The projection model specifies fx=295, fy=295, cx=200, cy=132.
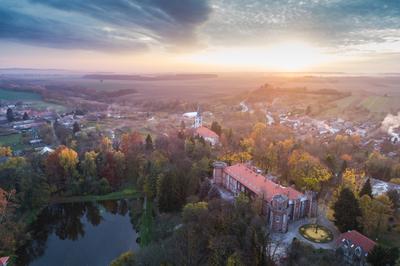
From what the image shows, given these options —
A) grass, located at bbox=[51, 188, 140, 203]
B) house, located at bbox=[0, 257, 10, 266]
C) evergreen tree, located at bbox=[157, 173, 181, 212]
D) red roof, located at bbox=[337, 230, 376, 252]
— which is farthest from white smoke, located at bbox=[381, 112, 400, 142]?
house, located at bbox=[0, 257, 10, 266]

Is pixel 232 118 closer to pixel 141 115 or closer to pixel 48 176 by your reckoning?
pixel 141 115

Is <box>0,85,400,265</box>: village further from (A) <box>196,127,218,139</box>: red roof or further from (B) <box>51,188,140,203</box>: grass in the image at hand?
(B) <box>51,188,140,203</box>: grass

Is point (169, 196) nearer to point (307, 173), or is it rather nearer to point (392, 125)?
point (307, 173)

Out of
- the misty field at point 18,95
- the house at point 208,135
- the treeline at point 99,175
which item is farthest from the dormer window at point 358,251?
the misty field at point 18,95

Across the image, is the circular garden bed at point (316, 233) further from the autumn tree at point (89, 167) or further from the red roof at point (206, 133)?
the red roof at point (206, 133)

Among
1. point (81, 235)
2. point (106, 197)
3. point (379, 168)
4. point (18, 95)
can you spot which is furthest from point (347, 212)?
point (18, 95)
